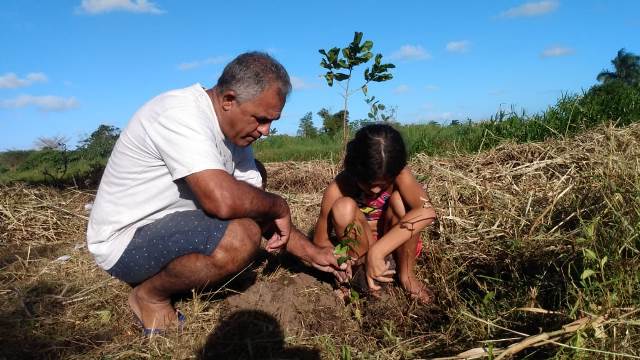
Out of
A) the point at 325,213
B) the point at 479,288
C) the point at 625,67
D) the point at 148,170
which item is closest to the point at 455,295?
the point at 479,288

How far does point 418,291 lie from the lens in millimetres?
2670

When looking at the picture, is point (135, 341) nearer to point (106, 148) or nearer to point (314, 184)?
point (314, 184)

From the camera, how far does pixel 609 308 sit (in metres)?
1.78

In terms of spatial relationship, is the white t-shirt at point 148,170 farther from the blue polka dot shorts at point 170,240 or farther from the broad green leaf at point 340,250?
the broad green leaf at point 340,250

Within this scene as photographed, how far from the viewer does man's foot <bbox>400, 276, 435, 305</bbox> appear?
2.64 metres

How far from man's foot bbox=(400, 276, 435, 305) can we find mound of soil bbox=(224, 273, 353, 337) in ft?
1.18

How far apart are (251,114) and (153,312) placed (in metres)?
1.09

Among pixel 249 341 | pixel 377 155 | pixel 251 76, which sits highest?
pixel 251 76

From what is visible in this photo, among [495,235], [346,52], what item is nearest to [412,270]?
[495,235]

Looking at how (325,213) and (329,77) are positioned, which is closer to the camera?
(325,213)

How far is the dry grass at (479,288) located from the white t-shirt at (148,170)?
462 mm

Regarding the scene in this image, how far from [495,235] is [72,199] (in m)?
4.25

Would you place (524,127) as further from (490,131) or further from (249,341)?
(249,341)

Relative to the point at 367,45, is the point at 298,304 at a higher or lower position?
lower
